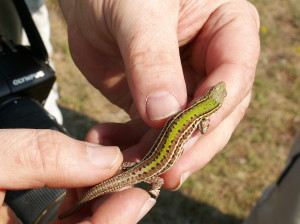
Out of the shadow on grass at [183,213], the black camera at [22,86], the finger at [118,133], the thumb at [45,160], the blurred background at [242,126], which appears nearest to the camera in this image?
the thumb at [45,160]

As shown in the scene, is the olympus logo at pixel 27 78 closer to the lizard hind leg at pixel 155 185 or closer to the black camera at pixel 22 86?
the black camera at pixel 22 86

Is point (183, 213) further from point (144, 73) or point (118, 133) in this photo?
point (144, 73)

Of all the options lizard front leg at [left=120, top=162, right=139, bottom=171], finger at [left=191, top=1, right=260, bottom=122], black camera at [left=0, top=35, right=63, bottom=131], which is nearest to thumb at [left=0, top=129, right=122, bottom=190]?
lizard front leg at [left=120, top=162, right=139, bottom=171]

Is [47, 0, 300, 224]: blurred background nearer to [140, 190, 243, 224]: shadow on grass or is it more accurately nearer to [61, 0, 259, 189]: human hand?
[140, 190, 243, 224]: shadow on grass

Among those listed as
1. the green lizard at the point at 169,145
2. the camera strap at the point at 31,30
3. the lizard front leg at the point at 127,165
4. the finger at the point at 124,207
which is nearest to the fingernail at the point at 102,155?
the finger at the point at 124,207

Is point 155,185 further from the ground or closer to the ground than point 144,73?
closer to the ground

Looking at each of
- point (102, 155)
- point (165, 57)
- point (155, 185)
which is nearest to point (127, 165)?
point (155, 185)

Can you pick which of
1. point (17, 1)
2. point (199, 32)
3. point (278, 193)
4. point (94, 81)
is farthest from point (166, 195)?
point (17, 1)
